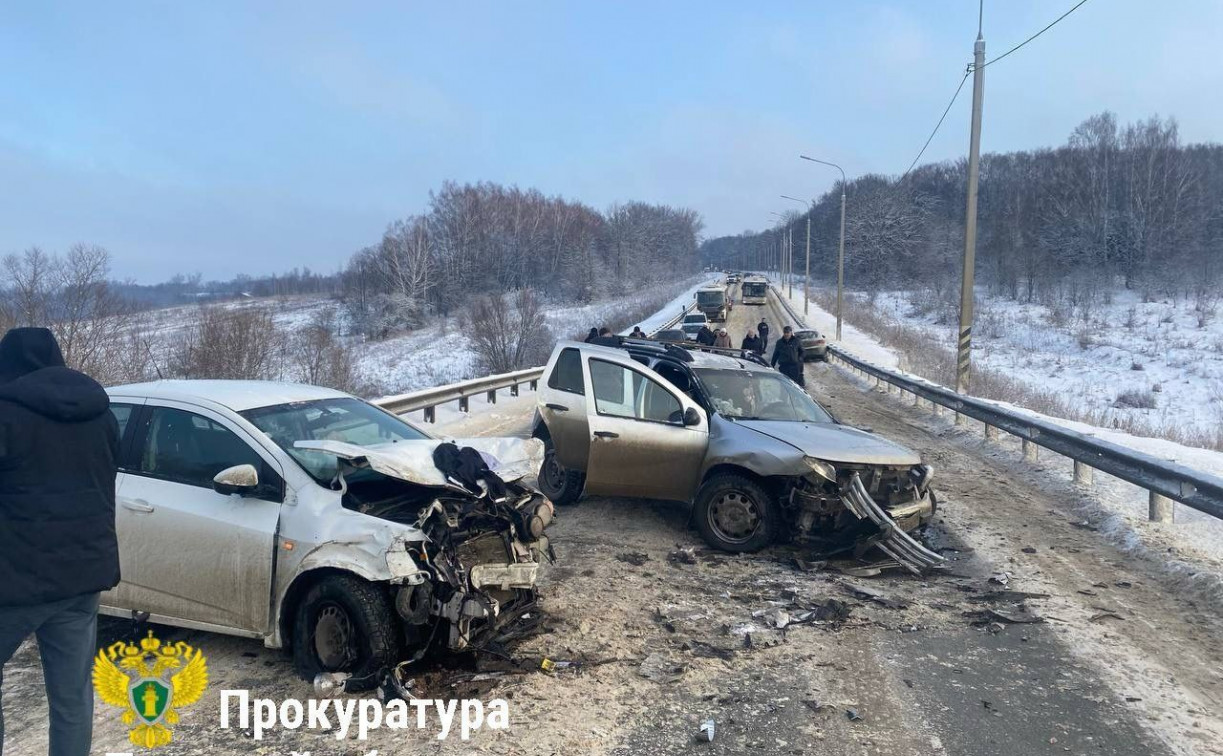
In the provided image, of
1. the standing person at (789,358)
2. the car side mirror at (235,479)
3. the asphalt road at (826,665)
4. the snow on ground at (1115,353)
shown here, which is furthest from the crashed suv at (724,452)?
the snow on ground at (1115,353)

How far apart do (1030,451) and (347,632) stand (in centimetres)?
990

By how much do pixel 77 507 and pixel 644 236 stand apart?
108 m

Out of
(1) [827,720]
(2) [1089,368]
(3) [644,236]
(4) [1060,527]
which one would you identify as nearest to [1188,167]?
(2) [1089,368]

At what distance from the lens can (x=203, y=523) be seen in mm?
4480

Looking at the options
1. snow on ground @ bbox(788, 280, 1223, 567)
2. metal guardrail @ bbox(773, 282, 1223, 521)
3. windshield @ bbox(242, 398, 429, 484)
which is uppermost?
windshield @ bbox(242, 398, 429, 484)

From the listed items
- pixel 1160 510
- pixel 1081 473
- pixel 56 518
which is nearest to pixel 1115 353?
pixel 1081 473

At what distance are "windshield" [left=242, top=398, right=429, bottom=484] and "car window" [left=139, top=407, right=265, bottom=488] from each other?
0.57 feet

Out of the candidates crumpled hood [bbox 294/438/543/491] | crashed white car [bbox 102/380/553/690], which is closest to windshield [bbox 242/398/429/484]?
crashed white car [bbox 102/380/553/690]

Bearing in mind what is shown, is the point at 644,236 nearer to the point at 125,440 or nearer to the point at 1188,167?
the point at 1188,167

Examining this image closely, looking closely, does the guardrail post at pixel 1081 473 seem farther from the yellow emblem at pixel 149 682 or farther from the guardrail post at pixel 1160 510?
the yellow emblem at pixel 149 682

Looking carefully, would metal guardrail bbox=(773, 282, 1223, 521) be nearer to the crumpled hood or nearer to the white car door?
the crumpled hood

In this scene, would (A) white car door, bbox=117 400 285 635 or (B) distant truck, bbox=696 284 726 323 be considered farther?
(B) distant truck, bbox=696 284 726 323

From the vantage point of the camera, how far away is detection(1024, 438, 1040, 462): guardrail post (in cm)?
1082

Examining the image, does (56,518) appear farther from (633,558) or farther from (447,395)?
(447,395)
